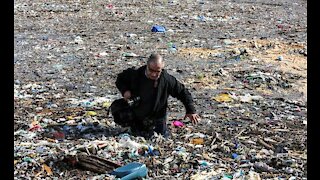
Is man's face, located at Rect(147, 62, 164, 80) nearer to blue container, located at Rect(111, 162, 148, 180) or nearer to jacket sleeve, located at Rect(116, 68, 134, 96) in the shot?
jacket sleeve, located at Rect(116, 68, 134, 96)

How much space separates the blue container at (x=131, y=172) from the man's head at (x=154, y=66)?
1043 millimetres

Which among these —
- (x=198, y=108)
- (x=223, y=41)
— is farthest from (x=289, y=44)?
(x=198, y=108)

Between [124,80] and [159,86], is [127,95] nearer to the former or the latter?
[124,80]

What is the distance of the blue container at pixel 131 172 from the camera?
161 inches

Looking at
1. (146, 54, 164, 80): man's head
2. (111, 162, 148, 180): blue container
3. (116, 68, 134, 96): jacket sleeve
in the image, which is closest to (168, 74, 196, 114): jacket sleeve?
(146, 54, 164, 80): man's head

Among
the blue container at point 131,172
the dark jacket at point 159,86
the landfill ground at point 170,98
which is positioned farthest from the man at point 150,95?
the blue container at point 131,172

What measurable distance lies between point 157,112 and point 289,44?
6.32 meters

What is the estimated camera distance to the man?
Answer: 16.8 feet

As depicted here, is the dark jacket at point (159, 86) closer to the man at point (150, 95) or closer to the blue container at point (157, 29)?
the man at point (150, 95)

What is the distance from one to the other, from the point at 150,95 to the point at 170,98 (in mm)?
1855
